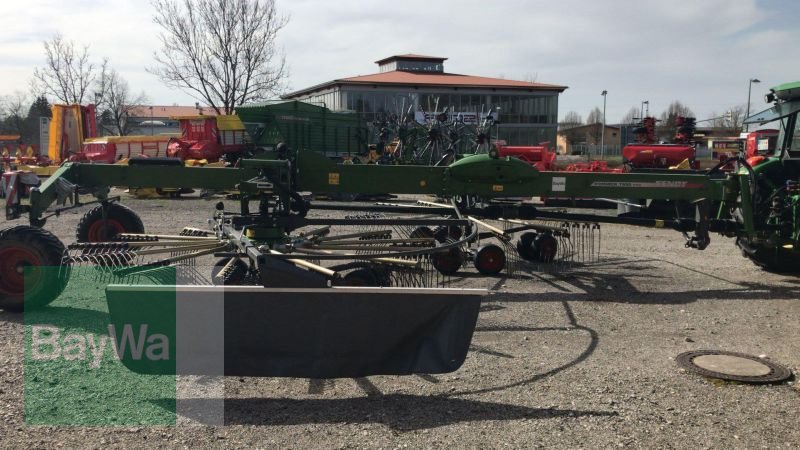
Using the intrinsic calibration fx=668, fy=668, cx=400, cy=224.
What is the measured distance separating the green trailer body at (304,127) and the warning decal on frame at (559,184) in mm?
12358

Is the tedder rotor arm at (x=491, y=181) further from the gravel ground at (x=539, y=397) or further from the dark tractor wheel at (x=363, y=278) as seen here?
the dark tractor wheel at (x=363, y=278)

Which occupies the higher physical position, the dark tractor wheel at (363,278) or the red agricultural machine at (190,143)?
the red agricultural machine at (190,143)

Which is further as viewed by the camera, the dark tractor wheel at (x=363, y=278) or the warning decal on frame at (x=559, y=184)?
the warning decal on frame at (x=559, y=184)

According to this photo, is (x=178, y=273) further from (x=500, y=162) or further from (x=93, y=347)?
(x=500, y=162)

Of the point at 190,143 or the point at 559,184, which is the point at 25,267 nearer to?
the point at 559,184

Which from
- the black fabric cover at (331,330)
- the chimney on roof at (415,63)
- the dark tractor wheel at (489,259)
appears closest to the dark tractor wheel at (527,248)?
the dark tractor wheel at (489,259)

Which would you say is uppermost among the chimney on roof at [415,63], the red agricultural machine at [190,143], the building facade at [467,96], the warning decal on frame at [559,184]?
the chimney on roof at [415,63]

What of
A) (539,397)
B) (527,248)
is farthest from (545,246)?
(539,397)

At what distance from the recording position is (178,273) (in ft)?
20.4

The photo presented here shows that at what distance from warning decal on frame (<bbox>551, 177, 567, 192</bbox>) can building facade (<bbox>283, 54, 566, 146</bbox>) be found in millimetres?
38161

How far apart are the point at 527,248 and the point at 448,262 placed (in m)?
1.66

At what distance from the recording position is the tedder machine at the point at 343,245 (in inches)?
164

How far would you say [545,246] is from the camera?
30.4ft

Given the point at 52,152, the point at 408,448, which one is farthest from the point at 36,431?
the point at 52,152
